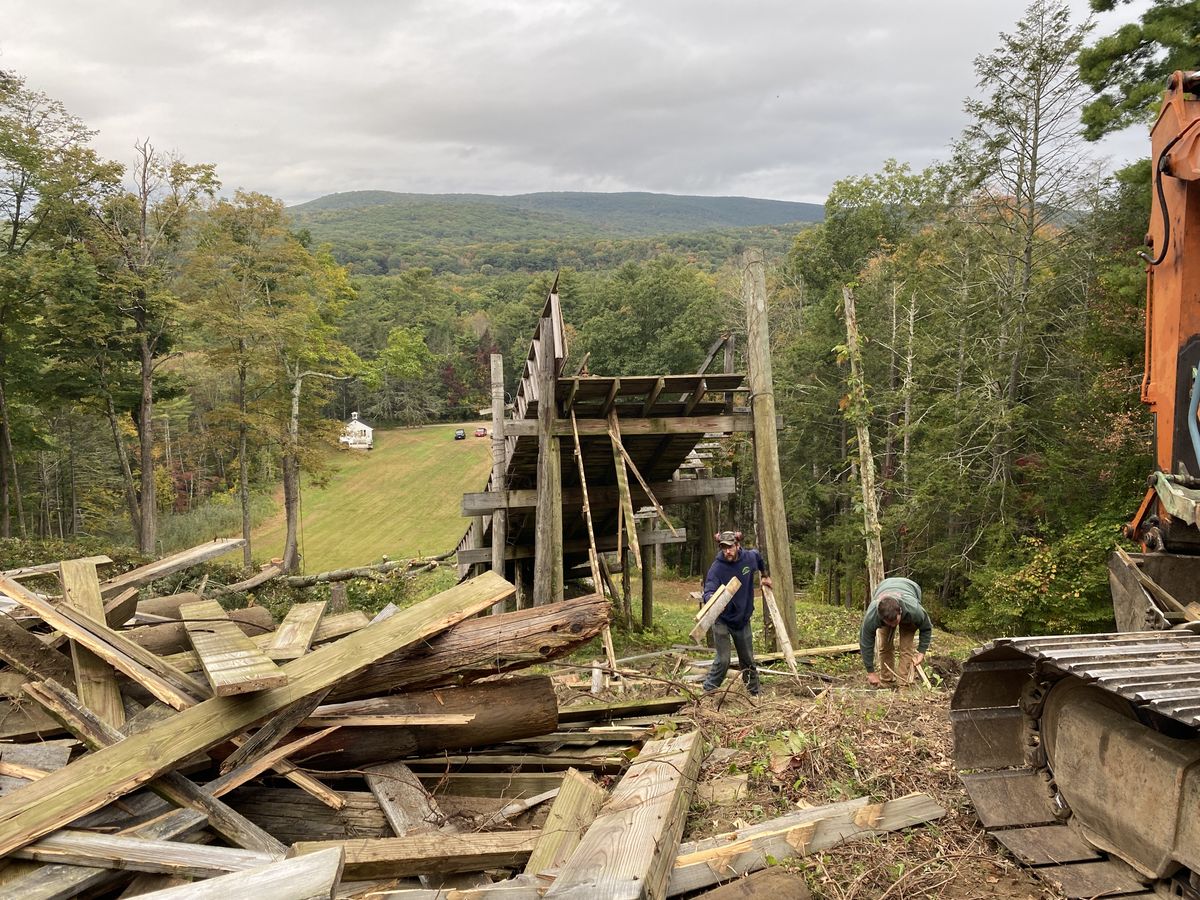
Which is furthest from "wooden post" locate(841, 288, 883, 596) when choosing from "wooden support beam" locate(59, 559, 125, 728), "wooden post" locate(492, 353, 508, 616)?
"wooden support beam" locate(59, 559, 125, 728)

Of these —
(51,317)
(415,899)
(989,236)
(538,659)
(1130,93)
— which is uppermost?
(1130,93)

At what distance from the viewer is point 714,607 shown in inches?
273

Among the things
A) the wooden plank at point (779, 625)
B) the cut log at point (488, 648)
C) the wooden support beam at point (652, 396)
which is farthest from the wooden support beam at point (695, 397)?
the cut log at point (488, 648)

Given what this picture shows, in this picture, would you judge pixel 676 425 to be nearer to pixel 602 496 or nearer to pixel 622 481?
pixel 622 481

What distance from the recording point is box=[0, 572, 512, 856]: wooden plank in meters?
3.02

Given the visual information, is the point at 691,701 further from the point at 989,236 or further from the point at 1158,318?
the point at 989,236

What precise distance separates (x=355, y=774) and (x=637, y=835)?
1607 mm

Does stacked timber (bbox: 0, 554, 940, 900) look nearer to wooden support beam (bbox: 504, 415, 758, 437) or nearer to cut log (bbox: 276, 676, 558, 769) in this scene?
cut log (bbox: 276, 676, 558, 769)

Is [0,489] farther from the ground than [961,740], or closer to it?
closer to it

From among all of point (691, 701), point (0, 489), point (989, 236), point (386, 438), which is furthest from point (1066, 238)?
point (386, 438)

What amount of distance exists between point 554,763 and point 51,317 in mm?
25261

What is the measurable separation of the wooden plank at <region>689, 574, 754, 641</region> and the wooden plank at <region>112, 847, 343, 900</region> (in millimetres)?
4714

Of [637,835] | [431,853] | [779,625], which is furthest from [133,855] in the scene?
[779,625]

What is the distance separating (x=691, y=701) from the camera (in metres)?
5.55
